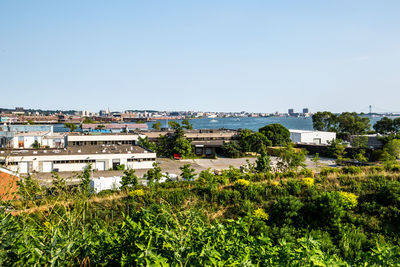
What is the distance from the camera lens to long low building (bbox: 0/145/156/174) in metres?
27.8

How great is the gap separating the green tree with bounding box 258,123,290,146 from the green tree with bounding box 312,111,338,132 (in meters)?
25.8

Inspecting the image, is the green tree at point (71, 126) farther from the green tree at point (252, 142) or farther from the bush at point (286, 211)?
the bush at point (286, 211)

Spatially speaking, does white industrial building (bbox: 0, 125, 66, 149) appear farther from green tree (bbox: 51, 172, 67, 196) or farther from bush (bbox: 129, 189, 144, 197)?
green tree (bbox: 51, 172, 67, 196)

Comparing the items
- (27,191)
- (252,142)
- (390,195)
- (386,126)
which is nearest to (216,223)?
(27,191)

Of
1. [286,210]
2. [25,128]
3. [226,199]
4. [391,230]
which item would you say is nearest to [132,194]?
[226,199]

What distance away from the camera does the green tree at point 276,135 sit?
47119 mm

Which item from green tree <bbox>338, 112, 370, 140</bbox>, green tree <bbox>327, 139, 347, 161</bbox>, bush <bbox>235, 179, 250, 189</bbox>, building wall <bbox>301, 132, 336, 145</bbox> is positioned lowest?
green tree <bbox>327, 139, 347, 161</bbox>

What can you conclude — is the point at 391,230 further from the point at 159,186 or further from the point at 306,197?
the point at 159,186

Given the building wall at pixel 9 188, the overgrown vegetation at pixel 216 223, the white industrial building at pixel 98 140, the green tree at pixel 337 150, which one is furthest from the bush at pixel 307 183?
the white industrial building at pixel 98 140

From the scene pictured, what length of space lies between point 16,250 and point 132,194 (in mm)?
9556

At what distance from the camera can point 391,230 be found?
9477 millimetres

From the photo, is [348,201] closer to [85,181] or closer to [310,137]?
[85,181]

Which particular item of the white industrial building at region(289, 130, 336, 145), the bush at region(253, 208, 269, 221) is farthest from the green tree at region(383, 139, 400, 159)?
the bush at region(253, 208, 269, 221)

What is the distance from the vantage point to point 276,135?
47.4 m
